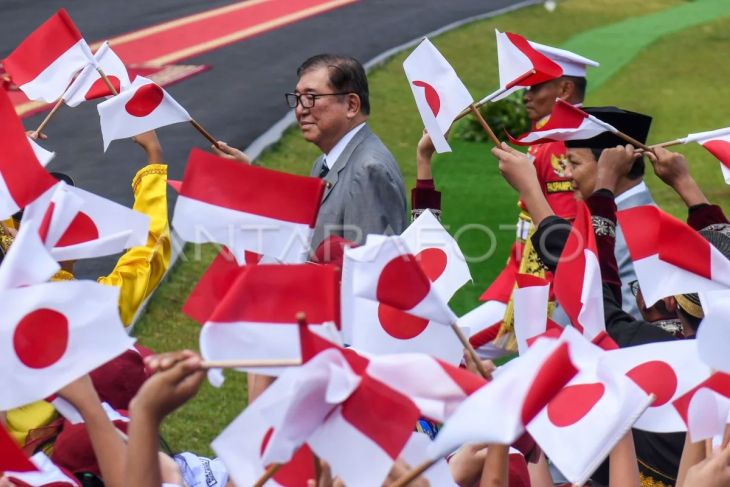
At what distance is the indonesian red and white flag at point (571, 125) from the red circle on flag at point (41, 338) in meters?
2.09

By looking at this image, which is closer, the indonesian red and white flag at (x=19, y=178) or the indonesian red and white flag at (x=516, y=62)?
the indonesian red and white flag at (x=19, y=178)

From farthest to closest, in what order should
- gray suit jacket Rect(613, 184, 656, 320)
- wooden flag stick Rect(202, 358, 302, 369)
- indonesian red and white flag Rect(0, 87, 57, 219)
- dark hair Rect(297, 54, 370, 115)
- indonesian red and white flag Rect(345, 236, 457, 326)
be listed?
dark hair Rect(297, 54, 370, 115) < gray suit jacket Rect(613, 184, 656, 320) < indonesian red and white flag Rect(0, 87, 57, 219) < indonesian red and white flag Rect(345, 236, 457, 326) < wooden flag stick Rect(202, 358, 302, 369)

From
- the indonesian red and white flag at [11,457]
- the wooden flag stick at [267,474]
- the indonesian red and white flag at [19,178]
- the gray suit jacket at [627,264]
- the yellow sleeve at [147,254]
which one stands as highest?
the indonesian red and white flag at [19,178]

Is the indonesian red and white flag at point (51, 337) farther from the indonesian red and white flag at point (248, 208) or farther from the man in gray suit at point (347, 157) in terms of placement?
the man in gray suit at point (347, 157)

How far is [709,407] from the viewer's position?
2.90 m

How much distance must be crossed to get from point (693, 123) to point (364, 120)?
9.80 m

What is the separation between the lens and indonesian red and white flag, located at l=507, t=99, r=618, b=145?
172 inches

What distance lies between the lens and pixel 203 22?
1841 cm

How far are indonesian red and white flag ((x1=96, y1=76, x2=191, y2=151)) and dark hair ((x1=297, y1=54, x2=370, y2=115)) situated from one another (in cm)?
68

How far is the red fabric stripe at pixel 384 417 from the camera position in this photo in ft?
8.93

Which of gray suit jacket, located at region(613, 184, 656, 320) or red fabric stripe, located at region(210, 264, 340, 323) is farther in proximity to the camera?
gray suit jacket, located at region(613, 184, 656, 320)

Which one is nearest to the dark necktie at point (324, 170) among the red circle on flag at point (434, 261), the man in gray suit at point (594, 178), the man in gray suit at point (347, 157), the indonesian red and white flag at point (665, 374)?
the man in gray suit at point (347, 157)

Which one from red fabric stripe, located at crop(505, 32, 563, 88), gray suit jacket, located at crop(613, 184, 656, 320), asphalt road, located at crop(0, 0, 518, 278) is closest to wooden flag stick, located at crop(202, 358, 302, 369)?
gray suit jacket, located at crop(613, 184, 656, 320)

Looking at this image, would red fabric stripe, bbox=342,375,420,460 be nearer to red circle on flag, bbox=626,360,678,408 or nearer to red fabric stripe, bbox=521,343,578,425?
red fabric stripe, bbox=521,343,578,425
